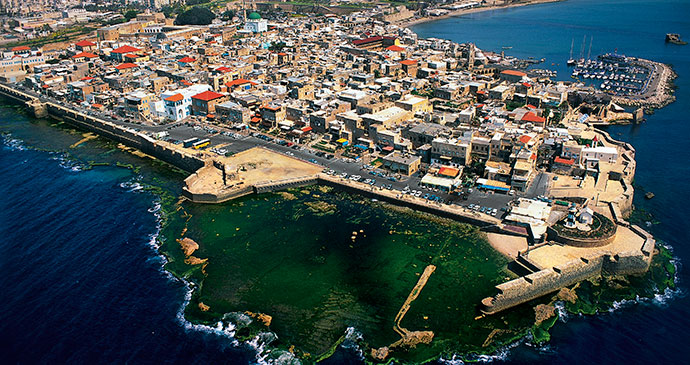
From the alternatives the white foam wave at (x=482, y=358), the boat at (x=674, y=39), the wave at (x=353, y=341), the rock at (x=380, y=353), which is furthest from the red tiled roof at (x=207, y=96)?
the boat at (x=674, y=39)

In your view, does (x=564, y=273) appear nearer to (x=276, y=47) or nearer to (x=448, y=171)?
(x=448, y=171)

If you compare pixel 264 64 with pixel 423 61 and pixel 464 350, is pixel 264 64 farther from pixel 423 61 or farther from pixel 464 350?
pixel 464 350

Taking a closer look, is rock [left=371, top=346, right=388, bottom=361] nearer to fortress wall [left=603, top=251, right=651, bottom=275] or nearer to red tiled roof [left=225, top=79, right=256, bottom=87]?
fortress wall [left=603, top=251, right=651, bottom=275]

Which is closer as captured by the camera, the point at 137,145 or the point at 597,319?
the point at 597,319

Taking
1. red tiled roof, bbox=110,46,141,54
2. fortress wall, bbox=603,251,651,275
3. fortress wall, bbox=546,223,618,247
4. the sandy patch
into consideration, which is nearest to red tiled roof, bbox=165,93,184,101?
red tiled roof, bbox=110,46,141,54

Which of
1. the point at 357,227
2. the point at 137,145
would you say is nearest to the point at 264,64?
the point at 137,145

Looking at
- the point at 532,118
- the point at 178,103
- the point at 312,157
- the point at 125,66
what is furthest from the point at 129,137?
the point at 532,118
